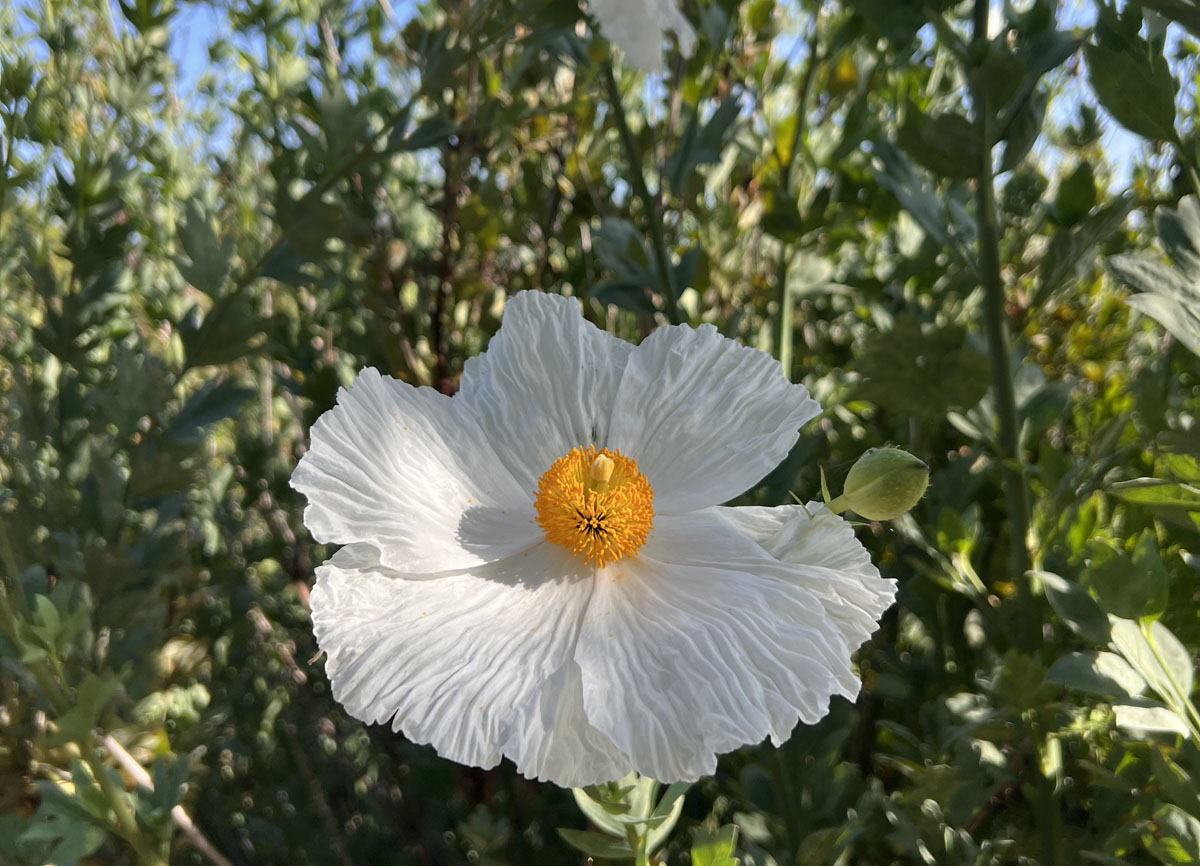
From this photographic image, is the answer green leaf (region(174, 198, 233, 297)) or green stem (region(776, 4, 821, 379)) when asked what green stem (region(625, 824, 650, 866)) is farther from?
green leaf (region(174, 198, 233, 297))

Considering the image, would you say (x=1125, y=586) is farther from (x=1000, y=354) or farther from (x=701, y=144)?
(x=701, y=144)

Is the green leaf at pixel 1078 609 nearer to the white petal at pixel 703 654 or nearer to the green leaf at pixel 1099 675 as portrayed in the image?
the green leaf at pixel 1099 675

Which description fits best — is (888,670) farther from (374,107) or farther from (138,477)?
(374,107)

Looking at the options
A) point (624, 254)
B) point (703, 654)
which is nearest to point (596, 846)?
point (703, 654)

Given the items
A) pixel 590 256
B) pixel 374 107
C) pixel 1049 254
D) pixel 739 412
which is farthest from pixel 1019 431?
pixel 374 107

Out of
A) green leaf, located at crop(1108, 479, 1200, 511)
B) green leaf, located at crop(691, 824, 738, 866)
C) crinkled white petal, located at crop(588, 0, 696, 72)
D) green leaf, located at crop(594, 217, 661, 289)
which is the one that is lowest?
green leaf, located at crop(691, 824, 738, 866)

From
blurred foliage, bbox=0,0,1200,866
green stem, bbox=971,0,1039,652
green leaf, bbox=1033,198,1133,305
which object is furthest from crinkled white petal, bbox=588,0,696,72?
green leaf, bbox=1033,198,1133,305
